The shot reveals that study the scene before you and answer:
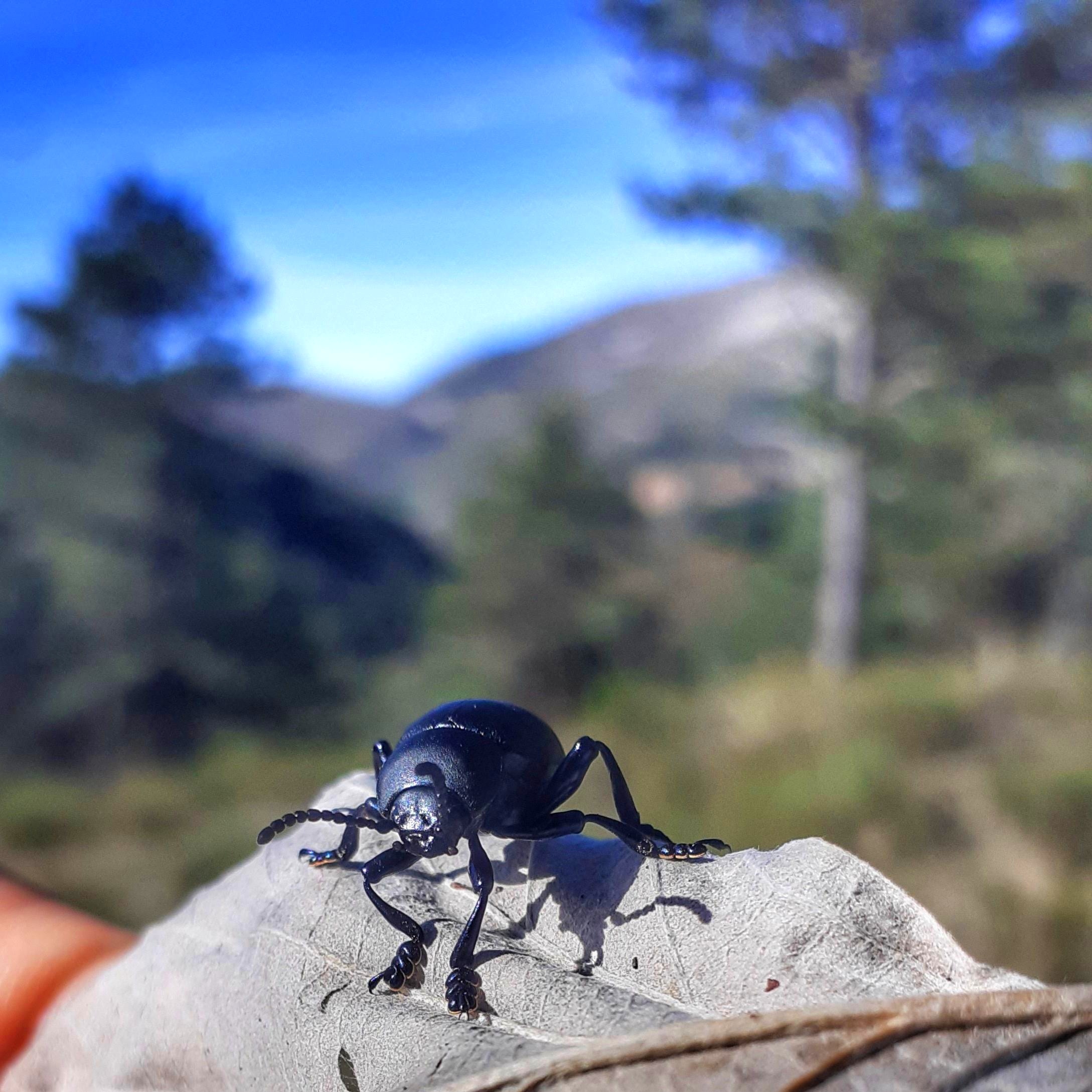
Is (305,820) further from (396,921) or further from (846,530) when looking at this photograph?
(846,530)

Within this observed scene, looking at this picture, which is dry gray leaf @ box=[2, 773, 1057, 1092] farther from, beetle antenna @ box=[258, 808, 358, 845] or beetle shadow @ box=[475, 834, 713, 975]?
beetle antenna @ box=[258, 808, 358, 845]

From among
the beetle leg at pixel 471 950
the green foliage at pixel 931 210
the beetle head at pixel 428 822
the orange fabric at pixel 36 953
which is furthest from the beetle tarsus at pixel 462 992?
the green foliage at pixel 931 210

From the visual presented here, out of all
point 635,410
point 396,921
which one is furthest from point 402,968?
point 635,410

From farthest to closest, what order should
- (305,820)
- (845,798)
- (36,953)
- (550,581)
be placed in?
(550,581) → (845,798) → (36,953) → (305,820)

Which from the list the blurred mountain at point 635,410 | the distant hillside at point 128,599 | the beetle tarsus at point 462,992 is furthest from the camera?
the distant hillside at point 128,599

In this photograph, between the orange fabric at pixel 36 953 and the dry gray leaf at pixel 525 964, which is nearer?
the dry gray leaf at pixel 525 964

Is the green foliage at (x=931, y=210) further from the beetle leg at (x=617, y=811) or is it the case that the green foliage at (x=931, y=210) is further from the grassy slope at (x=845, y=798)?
the beetle leg at (x=617, y=811)

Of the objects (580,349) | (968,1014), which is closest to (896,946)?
(968,1014)

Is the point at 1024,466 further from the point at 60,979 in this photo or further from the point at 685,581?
the point at 60,979
